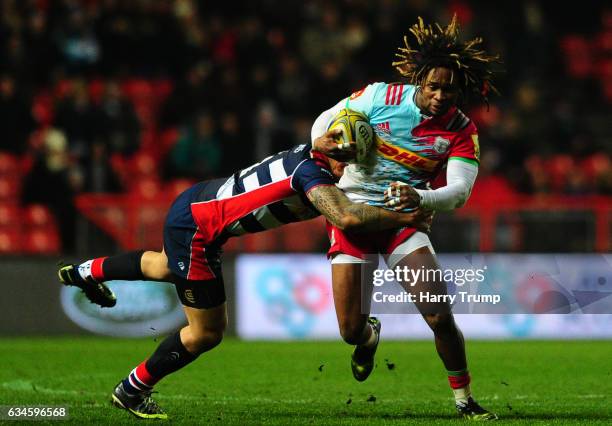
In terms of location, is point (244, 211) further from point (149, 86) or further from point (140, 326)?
point (149, 86)

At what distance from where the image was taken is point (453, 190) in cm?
700

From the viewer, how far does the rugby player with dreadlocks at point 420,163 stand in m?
7.05

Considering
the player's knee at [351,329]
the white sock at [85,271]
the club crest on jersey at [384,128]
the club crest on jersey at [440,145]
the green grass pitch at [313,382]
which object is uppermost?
the club crest on jersey at [384,128]

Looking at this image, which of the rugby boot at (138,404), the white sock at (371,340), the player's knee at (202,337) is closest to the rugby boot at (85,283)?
the rugby boot at (138,404)

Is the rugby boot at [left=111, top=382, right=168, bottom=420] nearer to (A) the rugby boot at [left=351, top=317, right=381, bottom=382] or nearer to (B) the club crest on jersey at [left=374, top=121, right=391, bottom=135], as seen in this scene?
(A) the rugby boot at [left=351, top=317, right=381, bottom=382]

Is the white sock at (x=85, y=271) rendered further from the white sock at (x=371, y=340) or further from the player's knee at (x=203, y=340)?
the white sock at (x=371, y=340)

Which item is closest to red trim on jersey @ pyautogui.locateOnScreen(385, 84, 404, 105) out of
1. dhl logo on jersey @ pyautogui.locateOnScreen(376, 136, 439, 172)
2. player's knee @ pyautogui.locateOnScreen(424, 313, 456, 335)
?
dhl logo on jersey @ pyautogui.locateOnScreen(376, 136, 439, 172)

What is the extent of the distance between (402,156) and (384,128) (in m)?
0.20

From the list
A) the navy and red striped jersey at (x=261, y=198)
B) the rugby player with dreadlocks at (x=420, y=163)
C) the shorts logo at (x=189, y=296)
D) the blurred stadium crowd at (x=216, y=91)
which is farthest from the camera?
the blurred stadium crowd at (x=216, y=91)

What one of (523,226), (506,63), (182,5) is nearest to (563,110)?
(506,63)

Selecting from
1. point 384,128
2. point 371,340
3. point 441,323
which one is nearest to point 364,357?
point 371,340

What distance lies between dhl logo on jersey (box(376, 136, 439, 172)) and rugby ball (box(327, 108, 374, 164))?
72 mm

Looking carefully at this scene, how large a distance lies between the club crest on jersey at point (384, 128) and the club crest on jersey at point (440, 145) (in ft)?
0.92

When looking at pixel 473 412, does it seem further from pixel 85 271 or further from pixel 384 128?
pixel 85 271
